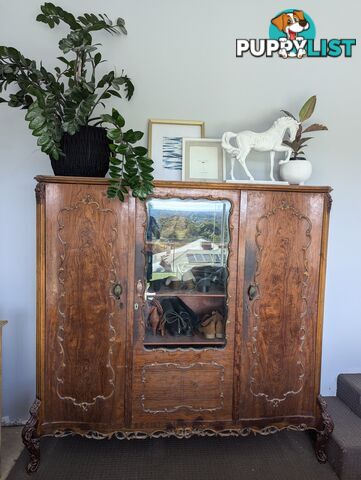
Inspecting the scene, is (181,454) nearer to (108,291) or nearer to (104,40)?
(108,291)

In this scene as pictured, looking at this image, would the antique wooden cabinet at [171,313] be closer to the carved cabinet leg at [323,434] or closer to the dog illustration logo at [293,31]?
the carved cabinet leg at [323,434]

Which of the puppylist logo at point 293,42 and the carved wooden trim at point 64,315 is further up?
the puppylist logo at point 293,42

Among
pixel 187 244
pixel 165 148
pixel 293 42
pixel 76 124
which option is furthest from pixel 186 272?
pixel 293 42

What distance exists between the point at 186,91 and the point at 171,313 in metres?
1.46

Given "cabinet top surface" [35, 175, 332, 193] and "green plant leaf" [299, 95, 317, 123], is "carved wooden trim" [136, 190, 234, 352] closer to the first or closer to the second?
"cabinet top surface" [35, 175, 332, 193]

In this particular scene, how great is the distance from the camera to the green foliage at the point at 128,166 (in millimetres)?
1646

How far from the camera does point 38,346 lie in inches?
70.2

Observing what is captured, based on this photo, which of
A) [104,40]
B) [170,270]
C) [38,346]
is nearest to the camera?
[38,346]

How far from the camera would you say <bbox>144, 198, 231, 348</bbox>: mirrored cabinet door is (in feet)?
6.17

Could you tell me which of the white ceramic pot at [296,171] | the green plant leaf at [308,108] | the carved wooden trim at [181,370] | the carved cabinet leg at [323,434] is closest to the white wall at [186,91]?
the green plant leaf at [308,108]

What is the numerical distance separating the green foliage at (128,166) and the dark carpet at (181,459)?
1.48 m

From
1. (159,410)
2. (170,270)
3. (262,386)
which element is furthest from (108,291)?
(262,386)

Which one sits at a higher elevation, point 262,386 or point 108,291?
point 108,291

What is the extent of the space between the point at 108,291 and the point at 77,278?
176mm
